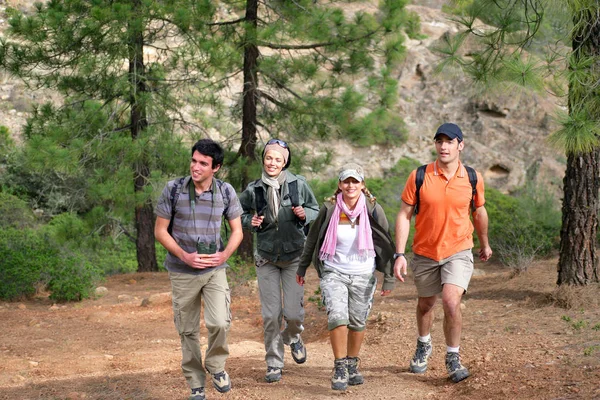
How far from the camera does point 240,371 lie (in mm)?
6234

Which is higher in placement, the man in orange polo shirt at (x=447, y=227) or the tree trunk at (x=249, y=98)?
the tree trunk at (x=249, y=98)

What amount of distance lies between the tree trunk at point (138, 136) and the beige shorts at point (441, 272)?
7032 millimetres

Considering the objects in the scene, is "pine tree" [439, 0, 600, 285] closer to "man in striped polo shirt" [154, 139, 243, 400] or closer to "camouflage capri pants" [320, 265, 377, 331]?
"camouflage capri pants" [320, 265, 377, 331]

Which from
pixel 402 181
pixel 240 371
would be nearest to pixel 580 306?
pixel 240 371

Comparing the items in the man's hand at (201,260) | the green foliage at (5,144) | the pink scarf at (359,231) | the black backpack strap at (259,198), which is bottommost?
the man's hand at (201,260)

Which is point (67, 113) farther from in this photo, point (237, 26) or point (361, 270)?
point (361, 270)

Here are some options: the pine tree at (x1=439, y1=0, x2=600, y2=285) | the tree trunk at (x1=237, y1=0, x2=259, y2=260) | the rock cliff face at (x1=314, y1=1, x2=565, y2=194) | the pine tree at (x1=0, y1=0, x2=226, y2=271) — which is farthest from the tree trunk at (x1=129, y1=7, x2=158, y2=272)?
the rock cliff face at (x1=314, y1=1, x2=565, y2=194)

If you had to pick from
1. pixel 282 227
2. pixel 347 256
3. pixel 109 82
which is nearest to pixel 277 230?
pixel 282 227

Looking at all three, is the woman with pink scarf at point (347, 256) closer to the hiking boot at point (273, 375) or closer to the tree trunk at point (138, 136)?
the hiking boot at point (273, 375)

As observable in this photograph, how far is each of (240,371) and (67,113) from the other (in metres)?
8.03

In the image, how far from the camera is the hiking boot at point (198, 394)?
5.09m

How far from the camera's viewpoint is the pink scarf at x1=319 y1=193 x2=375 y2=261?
5.28 m

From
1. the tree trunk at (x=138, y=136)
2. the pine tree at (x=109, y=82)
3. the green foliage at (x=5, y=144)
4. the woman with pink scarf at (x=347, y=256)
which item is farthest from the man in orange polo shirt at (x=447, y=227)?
the green foliage at (x=5, y=144)

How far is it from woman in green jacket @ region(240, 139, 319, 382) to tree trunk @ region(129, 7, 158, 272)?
620 cm
